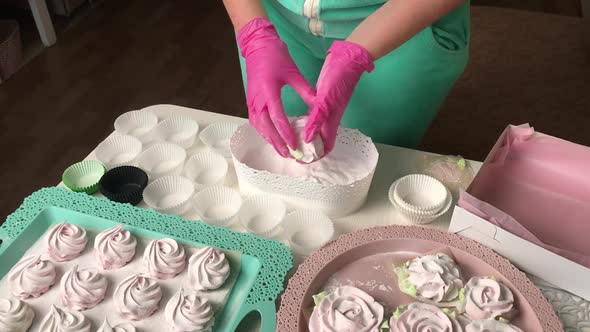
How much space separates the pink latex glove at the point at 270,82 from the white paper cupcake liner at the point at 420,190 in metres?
0.24

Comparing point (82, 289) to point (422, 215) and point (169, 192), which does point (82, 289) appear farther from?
point (422, 215)

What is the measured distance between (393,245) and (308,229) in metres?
0.17

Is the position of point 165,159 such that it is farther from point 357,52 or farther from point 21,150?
point 21,150

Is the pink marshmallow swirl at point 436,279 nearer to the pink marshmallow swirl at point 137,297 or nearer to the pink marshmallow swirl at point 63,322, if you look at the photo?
the pink marshmallow swirl at point 137,297

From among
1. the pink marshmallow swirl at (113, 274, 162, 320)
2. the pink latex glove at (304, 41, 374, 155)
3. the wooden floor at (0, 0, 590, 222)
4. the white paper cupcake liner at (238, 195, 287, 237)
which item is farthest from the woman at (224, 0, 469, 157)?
the wooden floor at (0, 0, 590, 222)

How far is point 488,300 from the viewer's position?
0.83 m

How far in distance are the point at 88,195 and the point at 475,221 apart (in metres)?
0.70

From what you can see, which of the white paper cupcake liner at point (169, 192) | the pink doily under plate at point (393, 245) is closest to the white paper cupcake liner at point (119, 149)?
the white paper cupcake liner at point (169, 192)

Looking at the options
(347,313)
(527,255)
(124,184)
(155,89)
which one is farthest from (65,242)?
(155,89)

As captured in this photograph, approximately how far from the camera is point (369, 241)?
36.6 inches

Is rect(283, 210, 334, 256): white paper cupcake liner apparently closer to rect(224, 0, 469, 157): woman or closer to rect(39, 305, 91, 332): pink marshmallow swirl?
rect(224, 0, 469, 157): woman

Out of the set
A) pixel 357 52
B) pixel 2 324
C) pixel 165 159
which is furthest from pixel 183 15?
pixel 2 324

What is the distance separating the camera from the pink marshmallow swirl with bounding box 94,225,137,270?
0.94 metres

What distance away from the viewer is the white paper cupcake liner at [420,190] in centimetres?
106
